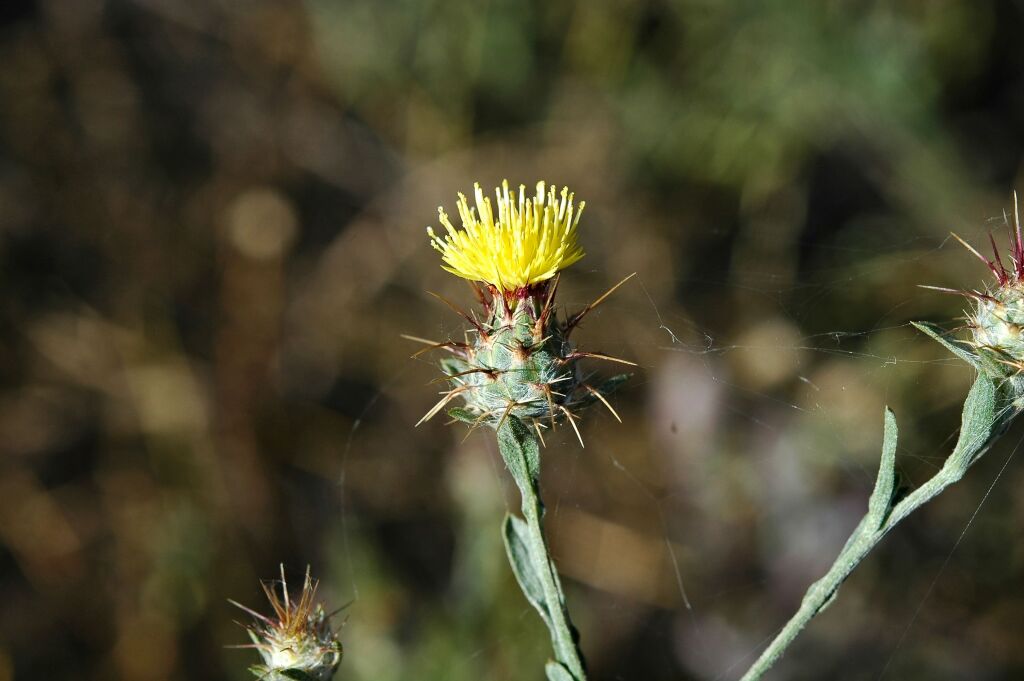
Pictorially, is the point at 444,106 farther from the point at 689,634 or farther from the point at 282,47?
the point at 689,634

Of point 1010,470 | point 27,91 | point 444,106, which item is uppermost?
point 27,91

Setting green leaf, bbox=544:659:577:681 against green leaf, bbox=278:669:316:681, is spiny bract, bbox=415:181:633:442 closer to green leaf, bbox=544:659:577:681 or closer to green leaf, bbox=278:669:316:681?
green leaf, bbox=544:659:577:681

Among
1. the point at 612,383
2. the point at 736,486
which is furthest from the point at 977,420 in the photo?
the point at 736,486

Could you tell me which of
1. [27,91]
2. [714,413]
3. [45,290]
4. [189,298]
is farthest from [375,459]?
[27,91]

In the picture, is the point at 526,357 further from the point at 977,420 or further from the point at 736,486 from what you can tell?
the point at 736,486

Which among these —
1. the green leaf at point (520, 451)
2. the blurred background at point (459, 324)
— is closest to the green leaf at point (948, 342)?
the green leaf at point (520, 451)

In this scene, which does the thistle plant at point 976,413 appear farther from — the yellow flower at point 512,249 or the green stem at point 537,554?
the yellow flower at point 512,249

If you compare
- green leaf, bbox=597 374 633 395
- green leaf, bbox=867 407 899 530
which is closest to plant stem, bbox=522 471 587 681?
green leaf, bbox=597 374 633 395
